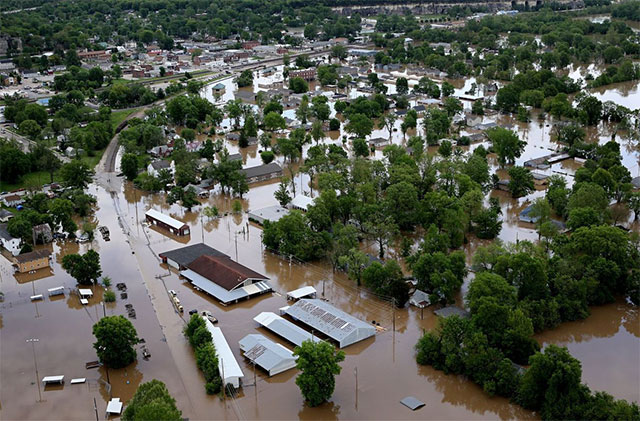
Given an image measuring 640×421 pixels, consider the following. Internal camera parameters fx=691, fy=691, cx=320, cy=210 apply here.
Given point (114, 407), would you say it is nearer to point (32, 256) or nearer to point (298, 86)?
point (32, 256)

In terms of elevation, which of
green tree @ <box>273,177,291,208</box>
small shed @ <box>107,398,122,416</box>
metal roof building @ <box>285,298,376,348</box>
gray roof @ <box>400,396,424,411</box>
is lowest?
small shed @ <box>107,398,122,416</box>

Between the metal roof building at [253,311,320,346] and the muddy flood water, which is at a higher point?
the metal roof building at [253,311,320,346]

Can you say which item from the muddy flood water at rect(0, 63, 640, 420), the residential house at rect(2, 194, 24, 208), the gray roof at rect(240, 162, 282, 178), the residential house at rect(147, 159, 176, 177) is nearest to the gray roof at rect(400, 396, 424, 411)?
the muddy flood water at rect(0, 63, 640, 420)

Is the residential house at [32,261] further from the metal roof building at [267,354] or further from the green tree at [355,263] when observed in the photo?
the green tree at [355,263]

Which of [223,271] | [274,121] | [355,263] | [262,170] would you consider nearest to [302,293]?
[355,263]

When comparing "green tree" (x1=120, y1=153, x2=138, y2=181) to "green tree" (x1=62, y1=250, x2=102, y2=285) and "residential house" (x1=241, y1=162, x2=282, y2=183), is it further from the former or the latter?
"green tree" (x1=62, y1=250, x2=102, y2=285)

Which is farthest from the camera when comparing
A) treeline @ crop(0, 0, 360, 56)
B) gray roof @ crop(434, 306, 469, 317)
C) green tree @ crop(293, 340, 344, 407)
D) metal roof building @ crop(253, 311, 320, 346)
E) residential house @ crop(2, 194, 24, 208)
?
treeline @ crop(0, 0, 360, 56)
